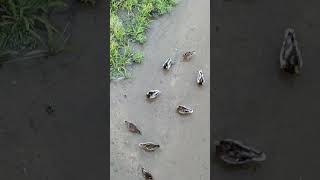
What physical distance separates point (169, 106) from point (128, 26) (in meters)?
0.22

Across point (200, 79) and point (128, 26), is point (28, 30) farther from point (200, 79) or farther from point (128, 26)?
point (200, 79)

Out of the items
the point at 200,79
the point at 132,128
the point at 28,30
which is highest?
the point at 28,30

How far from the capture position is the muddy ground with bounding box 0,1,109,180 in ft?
3.74

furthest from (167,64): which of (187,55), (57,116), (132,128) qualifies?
(57,116)

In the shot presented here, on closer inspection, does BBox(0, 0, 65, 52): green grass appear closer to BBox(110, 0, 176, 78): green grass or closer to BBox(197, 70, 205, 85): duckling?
BBox(110, 0, 176, 78): green grass

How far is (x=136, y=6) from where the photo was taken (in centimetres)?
120

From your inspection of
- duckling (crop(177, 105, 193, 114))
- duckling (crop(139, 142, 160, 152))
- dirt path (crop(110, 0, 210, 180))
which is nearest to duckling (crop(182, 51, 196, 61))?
dirt path (crop(110, 0, 210, 180))

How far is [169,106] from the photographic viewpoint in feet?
3.87
